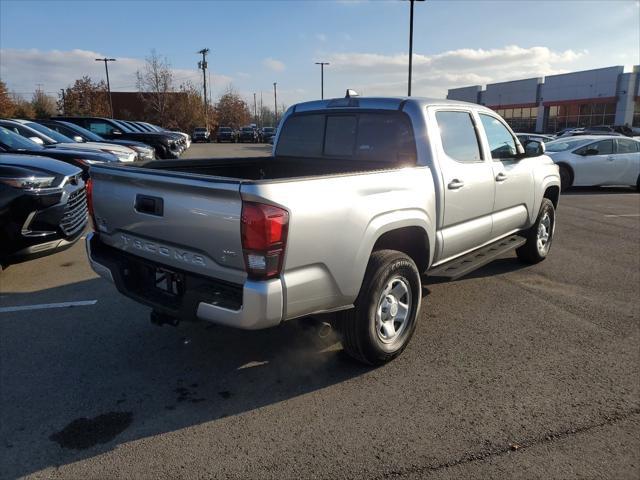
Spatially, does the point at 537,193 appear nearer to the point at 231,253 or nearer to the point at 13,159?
the point at 231,253

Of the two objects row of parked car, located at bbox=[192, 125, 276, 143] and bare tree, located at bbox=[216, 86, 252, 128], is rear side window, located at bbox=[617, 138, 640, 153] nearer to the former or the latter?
row of parked car, located at bbox=[192, 125, 276, 143]

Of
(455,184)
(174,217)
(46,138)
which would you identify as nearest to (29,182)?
(174,217)

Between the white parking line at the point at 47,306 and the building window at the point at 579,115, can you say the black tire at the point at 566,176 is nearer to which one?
the white parking line at the point at 47,306

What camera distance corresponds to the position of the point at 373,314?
3.44 m

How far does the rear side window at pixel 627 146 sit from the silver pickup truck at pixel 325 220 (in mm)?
11089

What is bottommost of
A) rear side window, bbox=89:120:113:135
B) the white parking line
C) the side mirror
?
the white parking line

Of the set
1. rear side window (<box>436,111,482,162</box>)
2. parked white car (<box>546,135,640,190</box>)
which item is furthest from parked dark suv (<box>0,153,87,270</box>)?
parked white car (<box>546,135,640,190</box>)

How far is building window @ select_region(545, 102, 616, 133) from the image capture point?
4850 cm

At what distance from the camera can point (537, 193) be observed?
→ 19.5 feet

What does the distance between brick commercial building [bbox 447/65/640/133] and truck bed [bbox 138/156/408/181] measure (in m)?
50.7

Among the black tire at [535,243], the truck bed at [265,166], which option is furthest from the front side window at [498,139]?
the truck bed at [265,166]

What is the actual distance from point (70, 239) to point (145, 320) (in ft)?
5.43

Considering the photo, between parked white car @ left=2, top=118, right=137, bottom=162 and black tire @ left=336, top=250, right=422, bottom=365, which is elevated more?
parked white car @ left=2, top=118, right=137, bottom=162

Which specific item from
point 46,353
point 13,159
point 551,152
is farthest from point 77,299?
point 551,152
